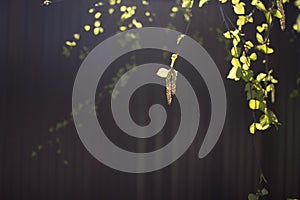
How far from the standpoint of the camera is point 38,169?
3.04 meters

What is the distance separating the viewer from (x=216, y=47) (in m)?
3.07

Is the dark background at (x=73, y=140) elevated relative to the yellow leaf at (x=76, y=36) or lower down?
lower down

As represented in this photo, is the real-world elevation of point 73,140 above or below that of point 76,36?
below

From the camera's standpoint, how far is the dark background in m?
3.04

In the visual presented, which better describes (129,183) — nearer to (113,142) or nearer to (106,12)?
(113,142)

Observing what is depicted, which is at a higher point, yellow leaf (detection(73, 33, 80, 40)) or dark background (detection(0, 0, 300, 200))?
yellow leaf (detection(73, 33, 80, 40))

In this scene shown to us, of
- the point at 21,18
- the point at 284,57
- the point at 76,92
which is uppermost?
the point at 21,18

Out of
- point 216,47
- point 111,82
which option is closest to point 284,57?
point 216,47

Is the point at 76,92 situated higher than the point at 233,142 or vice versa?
the point at 76,92

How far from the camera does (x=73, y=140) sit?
3.04 metres

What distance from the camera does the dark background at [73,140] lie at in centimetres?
304

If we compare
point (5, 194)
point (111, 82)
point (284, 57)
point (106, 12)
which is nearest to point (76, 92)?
point (111, 82)

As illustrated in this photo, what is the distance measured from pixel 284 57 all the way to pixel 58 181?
1.63m

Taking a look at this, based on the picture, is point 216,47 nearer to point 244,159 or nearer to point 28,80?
point 244,159
